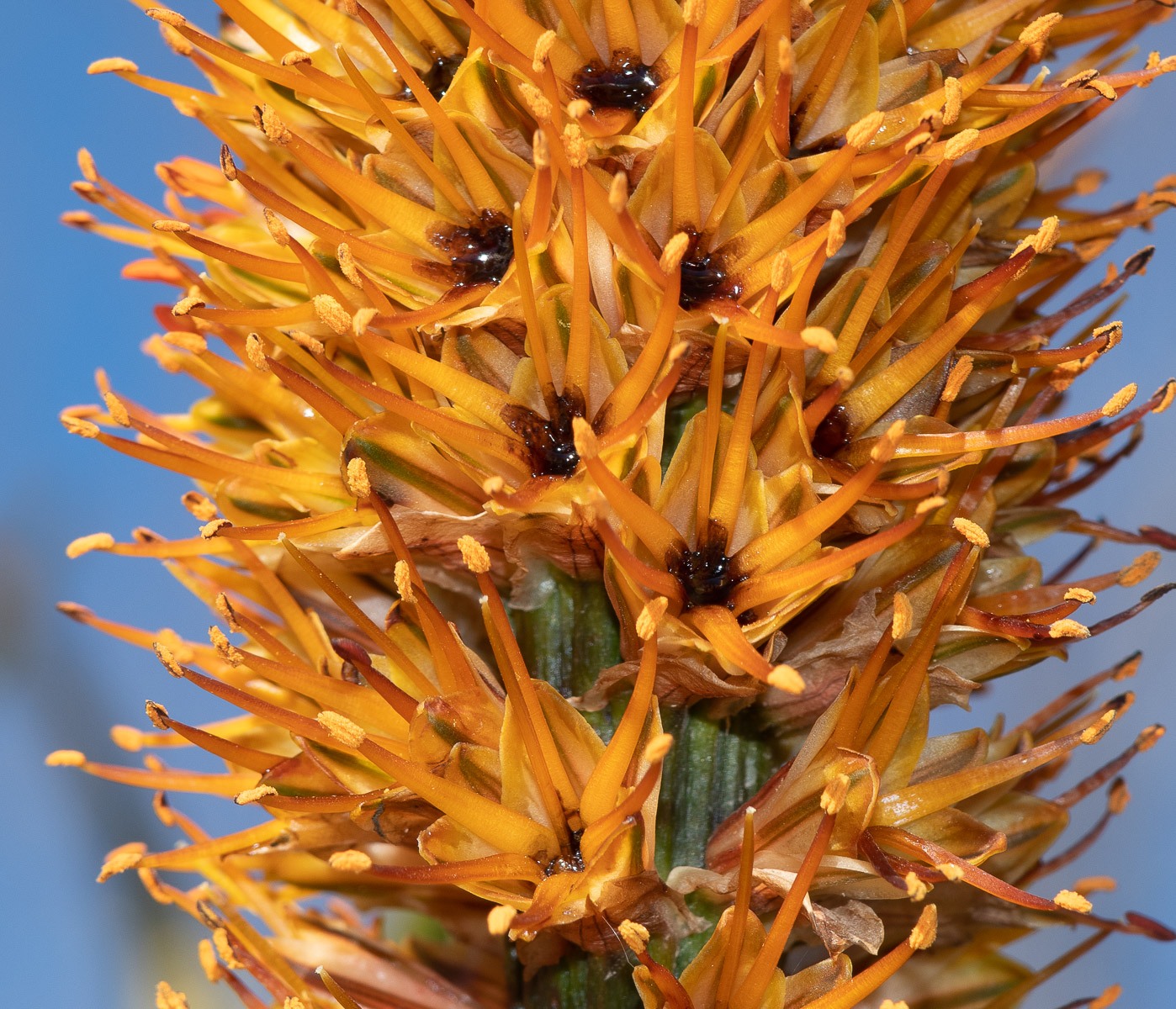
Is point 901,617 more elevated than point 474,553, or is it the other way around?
point 474,553

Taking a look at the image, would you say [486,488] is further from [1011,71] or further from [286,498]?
[1011,71]

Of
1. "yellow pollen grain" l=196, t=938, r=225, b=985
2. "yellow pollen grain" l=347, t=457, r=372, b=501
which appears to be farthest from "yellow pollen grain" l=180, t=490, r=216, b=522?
"yellow pollen grain" l=196, t=938, r=225, b=985

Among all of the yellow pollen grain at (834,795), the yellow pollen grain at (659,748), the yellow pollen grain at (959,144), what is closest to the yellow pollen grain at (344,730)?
the yellow pollen grain at (659,748)

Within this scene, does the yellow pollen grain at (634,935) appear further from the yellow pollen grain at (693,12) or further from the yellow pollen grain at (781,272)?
the yellow pollen grain at (693,12)

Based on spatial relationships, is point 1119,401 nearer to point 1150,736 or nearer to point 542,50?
point 1150,736

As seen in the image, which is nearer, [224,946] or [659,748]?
[659,748]

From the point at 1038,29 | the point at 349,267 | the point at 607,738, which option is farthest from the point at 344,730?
the point at 1038,29

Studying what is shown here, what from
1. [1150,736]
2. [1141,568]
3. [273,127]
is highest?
[273,127]
